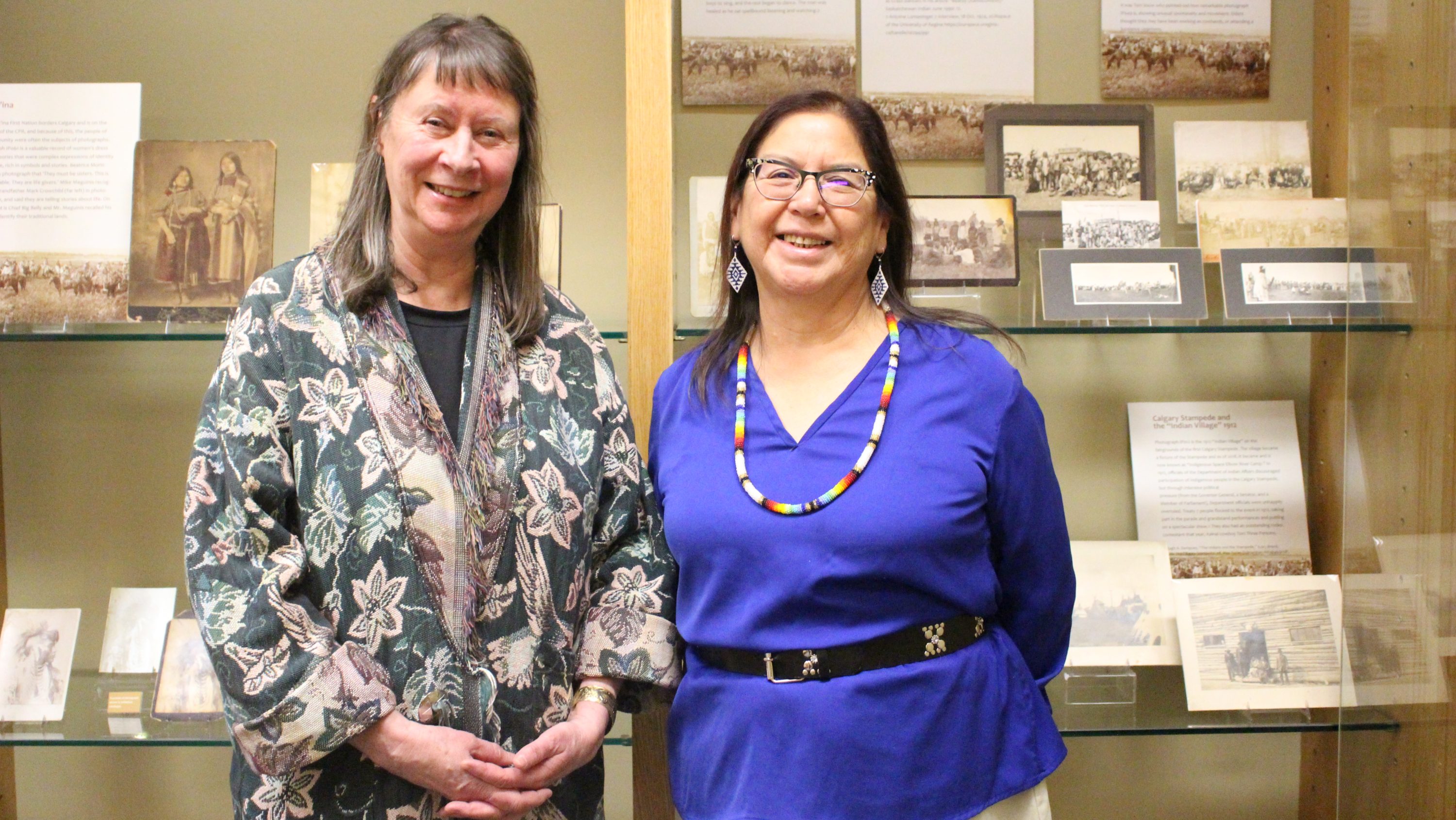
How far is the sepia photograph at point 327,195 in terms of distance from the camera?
1983 millimetres

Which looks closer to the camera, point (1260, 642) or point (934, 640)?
point (934, 640)

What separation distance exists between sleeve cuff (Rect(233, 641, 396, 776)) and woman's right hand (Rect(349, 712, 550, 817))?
3 centimetres

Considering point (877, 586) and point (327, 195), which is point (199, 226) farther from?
A: point (877, 586)

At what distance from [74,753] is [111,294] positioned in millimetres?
943

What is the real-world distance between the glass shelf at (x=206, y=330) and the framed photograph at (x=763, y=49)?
0.54 m

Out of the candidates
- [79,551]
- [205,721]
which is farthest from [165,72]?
[205,721]

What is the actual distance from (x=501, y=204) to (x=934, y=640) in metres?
0.80

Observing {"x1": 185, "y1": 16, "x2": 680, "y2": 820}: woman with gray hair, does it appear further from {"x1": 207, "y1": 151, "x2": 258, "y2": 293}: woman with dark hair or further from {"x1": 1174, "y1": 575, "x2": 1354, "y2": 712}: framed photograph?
{"x1": 1174, "y1": 575, "x2": 1354, "y2": 712}: framed photograph

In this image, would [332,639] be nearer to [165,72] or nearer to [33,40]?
[165,72]

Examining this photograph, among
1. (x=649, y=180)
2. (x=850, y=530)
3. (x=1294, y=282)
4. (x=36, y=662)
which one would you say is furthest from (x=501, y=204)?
(x=1294, y=282)

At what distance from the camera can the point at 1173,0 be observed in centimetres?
219

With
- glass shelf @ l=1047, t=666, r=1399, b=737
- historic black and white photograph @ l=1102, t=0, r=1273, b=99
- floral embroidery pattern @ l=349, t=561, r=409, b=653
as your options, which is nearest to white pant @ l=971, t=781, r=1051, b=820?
glass shelf @ l=1047, t=666, r=1399, b=737

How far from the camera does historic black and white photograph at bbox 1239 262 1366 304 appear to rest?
6.41 ft

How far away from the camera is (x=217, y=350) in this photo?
7.06ft
